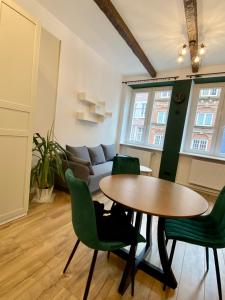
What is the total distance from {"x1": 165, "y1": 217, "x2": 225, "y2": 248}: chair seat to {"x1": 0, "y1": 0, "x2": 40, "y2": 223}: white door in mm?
1752

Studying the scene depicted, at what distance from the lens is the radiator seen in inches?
151

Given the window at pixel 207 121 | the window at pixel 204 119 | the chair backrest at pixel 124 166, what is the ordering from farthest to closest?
1. the window at pixel 204 119
2. the window at pixel 207 121
3. the chair backrest at pixel 124 166

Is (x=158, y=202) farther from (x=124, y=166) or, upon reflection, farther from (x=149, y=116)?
(x=149, y=116)

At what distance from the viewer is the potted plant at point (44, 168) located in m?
2.60

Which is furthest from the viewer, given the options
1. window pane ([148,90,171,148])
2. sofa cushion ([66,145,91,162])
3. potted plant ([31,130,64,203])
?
window pane ([148,90,171,148])

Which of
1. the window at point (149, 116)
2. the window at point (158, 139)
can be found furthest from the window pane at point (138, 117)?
the window at point (158, 139)

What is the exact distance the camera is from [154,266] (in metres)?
1.65

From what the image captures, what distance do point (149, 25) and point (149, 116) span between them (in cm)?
251

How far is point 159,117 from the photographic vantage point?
488 cm

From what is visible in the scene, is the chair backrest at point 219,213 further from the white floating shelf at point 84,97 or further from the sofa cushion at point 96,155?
the white floating shelf at point 84,97

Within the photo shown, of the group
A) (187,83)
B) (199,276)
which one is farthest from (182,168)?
(199,276)

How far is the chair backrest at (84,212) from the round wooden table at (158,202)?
250 mm

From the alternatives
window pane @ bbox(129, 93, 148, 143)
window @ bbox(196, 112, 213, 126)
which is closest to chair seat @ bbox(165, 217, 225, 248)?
window @ bbox(196, 112, 213, 126)

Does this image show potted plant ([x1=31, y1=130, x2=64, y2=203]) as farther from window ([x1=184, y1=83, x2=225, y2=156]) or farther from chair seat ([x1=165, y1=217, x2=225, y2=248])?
window ([x1=184, y1=83, x2=225, y2=156])
